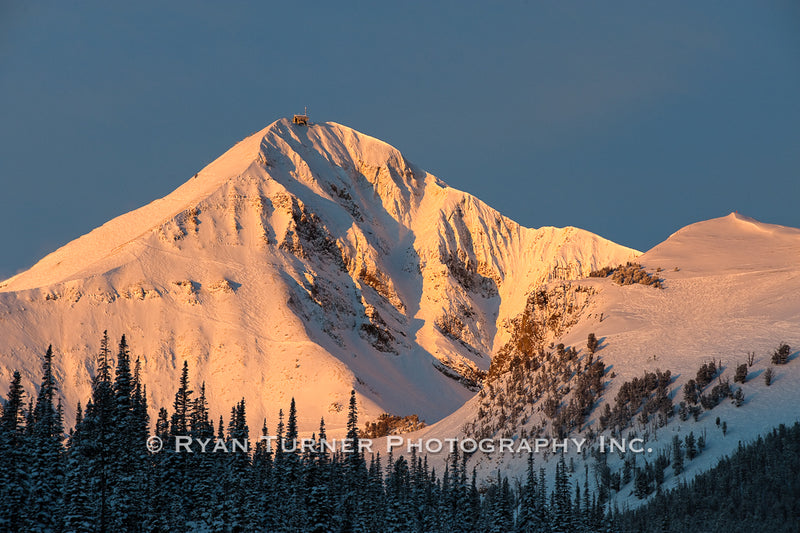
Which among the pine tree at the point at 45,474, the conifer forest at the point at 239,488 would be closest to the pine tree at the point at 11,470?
the conifer forest at the point at 239,488

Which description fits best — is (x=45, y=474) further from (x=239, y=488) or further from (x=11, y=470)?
(x=239, y=488)

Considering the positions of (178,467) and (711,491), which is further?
(711,491)

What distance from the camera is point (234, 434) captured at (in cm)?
14788

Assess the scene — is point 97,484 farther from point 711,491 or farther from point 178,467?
point 711,491

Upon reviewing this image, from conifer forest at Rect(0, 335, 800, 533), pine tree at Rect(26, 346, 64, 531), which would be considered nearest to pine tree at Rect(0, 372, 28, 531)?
conifer forest at Rect(0, 335, 800, 533)

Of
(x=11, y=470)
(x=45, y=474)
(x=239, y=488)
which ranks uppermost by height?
(x=11, y=470)

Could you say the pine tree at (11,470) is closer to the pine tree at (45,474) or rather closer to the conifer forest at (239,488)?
the conifer forest at (239,488)

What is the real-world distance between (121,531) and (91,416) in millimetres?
14652

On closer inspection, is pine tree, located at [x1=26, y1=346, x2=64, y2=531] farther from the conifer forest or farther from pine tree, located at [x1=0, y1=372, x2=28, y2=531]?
pine tree, located at [x1=0, y1=372, x2=28, y2=531]

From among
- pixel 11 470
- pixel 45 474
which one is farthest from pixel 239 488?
pixel 11 470

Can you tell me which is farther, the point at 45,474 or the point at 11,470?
the point at 45,474

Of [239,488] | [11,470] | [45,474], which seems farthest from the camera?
[239,488]

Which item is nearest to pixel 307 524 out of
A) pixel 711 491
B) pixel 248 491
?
pixel 248 491

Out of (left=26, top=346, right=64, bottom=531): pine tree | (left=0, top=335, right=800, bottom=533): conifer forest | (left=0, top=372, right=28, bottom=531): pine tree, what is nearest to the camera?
(left=0, top=372, right=28, bottom=531): pine tree
